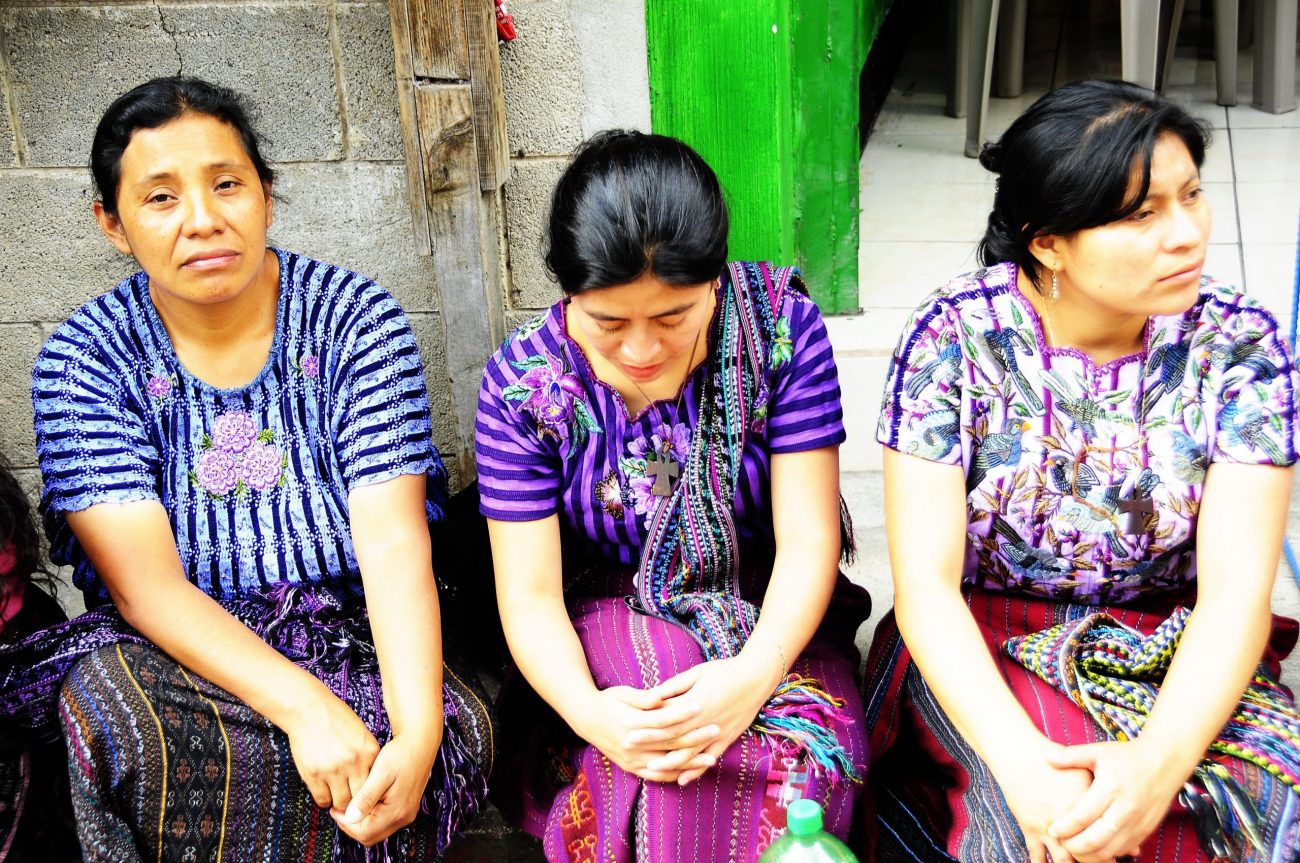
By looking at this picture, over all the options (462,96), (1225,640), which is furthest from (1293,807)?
(462,96)

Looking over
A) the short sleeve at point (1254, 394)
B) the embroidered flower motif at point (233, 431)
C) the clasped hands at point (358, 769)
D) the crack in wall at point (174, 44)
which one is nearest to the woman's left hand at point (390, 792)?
the clasped hands at point (358, 769)

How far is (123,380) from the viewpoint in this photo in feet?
7.77

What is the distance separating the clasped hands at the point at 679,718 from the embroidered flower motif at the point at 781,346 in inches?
19.8

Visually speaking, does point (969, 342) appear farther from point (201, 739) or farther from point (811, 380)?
point (201, 739)

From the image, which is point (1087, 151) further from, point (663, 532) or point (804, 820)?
point (804, 820)

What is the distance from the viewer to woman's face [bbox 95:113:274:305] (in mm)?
2240

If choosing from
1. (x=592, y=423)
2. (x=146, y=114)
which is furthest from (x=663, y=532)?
(x=146, y=114)

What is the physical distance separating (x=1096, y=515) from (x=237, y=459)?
59.1 inches

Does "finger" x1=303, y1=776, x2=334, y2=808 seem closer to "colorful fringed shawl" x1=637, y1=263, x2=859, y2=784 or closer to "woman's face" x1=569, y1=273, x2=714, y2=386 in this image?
"colorful fringed shawl" x1=637, y1=263, x2=859, y2=784

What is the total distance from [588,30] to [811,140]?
2.75 ft

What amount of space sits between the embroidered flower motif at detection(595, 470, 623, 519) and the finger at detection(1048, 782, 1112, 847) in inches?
34.6

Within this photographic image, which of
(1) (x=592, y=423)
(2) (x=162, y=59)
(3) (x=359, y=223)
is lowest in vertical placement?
(1) (x=592, y=423)

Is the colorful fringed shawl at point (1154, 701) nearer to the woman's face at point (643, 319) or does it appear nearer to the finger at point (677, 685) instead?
the finger at point (677, 685)

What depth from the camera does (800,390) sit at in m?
2.25
